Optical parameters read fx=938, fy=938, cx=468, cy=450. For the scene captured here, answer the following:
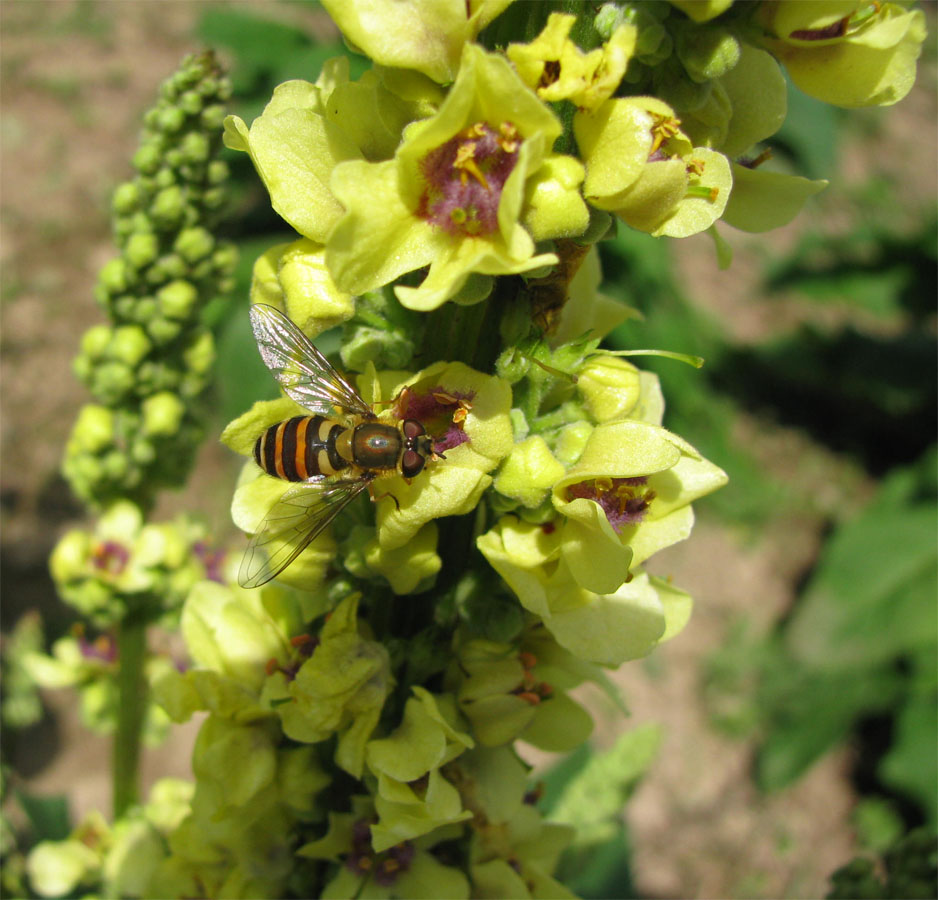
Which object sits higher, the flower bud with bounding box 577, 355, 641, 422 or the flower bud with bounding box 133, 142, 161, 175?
the flower bud with bounding box 133, 142, 161, 175

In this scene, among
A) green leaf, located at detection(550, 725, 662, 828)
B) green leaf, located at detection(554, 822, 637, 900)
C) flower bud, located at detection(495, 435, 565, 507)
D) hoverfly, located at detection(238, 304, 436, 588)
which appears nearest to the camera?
flower bud, located at detection(495, 435, 565, 507)

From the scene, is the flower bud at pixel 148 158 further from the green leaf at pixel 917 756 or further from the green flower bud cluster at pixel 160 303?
the green leaf at pixel 917 756

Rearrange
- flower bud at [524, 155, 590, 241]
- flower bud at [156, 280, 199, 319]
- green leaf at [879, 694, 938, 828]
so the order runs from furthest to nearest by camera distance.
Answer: green leaf at [879, 694, 938, 828] < flower bud at [156, 280, 199, 319] < flower bud at [524, 155, 590, 241]

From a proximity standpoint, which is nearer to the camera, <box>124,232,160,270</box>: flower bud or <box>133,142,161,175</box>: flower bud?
<box>133,142,161,175</box>: flower bud

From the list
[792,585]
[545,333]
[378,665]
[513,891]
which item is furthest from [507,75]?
[792,585]

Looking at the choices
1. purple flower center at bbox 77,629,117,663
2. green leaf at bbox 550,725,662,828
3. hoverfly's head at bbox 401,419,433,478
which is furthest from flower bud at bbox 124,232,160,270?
green leaf at bbox 550,725,662,828

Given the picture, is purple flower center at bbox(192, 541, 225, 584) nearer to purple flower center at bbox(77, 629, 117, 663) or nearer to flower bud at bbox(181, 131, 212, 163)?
purple flower center at bbox(77, 629, 117, 663)

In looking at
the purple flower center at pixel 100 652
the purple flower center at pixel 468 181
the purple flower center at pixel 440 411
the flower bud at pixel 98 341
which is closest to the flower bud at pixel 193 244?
the flower bud at pixel 98 341

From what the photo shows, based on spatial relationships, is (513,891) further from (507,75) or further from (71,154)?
(71,154)

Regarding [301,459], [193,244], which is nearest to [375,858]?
[301,459]
